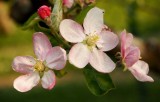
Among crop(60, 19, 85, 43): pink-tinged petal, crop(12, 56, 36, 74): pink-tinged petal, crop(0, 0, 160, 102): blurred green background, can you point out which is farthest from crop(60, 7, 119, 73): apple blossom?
crop(0, 0, 160, 102): blurred green background

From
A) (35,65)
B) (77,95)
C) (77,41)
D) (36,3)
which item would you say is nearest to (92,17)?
(77,41)

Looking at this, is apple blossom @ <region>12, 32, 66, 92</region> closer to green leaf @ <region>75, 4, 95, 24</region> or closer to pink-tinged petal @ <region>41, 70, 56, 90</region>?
pink-tinged petal @ <region>41, 70, 56, 90</region>

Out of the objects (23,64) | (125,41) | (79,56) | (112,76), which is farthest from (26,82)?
(112,76)

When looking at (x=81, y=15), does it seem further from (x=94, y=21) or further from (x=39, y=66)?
(x=39, y=66)

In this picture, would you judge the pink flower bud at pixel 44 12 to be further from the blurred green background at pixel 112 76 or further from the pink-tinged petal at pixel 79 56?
the blurred green background at pixel 112 76

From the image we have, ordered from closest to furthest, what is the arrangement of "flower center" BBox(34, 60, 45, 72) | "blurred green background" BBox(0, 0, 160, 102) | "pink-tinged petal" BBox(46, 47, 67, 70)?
"pink-tinged petal" BBox(46, 47, 67, 70)
"flower center" BBox(34, 60, 45, 72)
"blurred green background" BBox(0, 0, 160, 102)

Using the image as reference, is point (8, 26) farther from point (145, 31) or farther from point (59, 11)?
point (59, 11)
